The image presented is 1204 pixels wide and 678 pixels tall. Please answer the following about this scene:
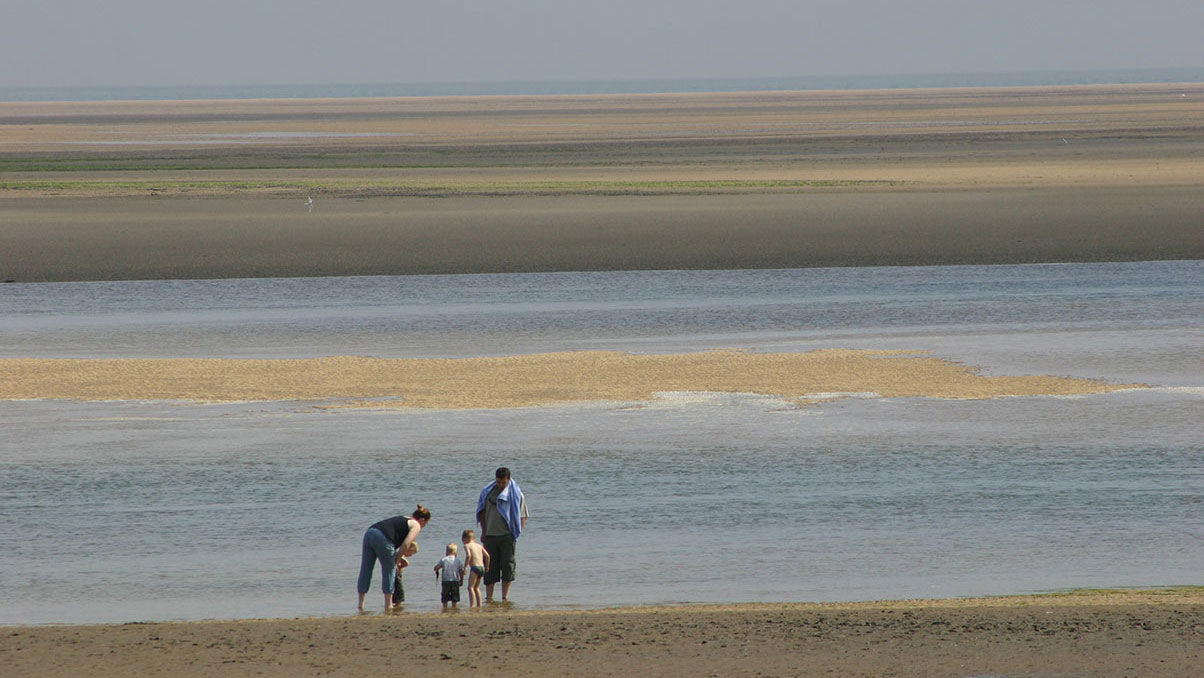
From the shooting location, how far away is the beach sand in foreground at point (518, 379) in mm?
24125

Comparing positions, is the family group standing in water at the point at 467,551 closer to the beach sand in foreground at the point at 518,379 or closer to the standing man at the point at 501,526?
the standing man at the point at 501,526

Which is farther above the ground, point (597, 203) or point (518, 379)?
point (597, 203)

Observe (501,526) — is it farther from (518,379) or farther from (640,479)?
(518,379)

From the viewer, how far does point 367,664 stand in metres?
11.4

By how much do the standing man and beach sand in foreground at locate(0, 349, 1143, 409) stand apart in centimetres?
913

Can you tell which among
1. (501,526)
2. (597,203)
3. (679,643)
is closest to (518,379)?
(501,526)

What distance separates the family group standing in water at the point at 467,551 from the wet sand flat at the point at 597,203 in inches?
1039

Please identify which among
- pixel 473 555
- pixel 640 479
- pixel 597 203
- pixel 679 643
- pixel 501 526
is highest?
pixel 597 203

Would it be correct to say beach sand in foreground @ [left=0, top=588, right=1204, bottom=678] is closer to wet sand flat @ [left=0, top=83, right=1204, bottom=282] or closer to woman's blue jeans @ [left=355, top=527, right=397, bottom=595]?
woman's blue jeans @ [left=355, top=527, right=397, bottom=595]

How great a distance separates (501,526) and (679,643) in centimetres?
316

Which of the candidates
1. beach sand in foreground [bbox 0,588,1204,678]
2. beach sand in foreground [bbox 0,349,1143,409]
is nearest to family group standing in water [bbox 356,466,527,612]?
beach sand in foreground [bbox 0,588,1204,678]

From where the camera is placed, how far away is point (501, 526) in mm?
14398

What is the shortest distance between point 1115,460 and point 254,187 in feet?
153

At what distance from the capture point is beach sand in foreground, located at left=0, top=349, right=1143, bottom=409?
Result: 79.2ft
